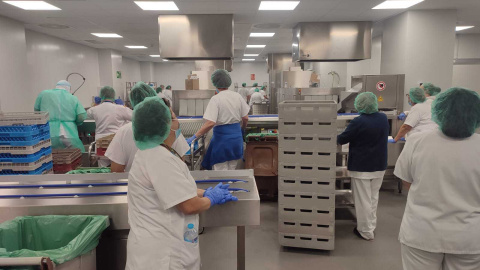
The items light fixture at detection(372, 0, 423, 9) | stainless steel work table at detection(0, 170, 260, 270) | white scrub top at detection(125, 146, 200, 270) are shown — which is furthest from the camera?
light fixture at detection(372, 0, 423, 9)

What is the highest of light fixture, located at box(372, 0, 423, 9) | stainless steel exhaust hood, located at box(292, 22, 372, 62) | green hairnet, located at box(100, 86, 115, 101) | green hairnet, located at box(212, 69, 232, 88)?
light fixture, located at box(372, 0, 423, 9)

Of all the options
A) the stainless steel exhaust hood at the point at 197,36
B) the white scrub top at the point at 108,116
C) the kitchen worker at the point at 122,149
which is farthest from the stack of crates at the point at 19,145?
the stainless steel exhaust hood at the point at 197,36

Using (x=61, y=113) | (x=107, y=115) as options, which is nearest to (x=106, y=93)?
(x=107, y=115)

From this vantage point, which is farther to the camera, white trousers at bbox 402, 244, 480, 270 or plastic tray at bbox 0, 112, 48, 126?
plastic tray at bbox 0, 112, 48, 126

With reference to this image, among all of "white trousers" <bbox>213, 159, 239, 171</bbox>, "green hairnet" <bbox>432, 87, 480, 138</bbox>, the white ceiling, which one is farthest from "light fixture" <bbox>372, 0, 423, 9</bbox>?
"green hairnet" <bbox>432, 87, 480, 138</bbox>

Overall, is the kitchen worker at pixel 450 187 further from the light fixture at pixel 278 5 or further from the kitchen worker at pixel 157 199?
the light fixture at pixel 278 5

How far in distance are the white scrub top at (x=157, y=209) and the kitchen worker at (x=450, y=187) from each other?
3.38 ft

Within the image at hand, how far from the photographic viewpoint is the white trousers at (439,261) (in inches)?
59.7

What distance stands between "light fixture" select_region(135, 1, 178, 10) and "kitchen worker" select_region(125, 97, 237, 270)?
3.53 metres

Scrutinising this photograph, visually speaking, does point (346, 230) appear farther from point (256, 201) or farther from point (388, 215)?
point (256, 201)

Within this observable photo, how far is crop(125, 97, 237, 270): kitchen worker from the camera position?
4.37ft

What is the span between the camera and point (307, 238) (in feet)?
9.43

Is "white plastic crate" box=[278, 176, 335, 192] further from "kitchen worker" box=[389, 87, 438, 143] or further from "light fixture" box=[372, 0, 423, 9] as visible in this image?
"light fixture" box=[372, 0, 423, 9]

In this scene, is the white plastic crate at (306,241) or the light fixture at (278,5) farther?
the light fixture at (278,5)
